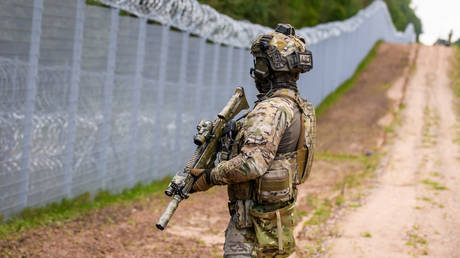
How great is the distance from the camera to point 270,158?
336 centimetres

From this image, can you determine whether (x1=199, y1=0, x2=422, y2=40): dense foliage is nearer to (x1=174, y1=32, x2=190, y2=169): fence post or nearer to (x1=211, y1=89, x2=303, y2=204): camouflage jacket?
(x1=174, y1=32, x2=190, y2=169): fence post

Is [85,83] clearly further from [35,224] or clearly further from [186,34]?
[186,34]

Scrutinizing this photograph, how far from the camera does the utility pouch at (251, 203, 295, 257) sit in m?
3.57

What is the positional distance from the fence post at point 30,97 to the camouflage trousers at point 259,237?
3.19 meters

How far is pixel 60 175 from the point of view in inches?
267

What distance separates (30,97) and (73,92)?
0.78 metres

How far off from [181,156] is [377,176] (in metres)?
3.73

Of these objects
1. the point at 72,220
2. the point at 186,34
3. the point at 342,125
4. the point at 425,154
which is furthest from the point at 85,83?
the point at 342,125

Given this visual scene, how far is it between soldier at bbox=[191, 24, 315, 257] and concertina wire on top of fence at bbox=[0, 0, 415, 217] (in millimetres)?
3089

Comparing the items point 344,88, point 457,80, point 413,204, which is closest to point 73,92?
point 413,204

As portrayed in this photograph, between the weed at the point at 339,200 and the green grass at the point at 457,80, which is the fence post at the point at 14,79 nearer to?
the weed at the point at 339,200

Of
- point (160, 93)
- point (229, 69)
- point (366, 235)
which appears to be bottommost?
point (366, 235)

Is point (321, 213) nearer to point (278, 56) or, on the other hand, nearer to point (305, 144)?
point (305, 144)

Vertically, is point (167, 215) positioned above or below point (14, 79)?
below
